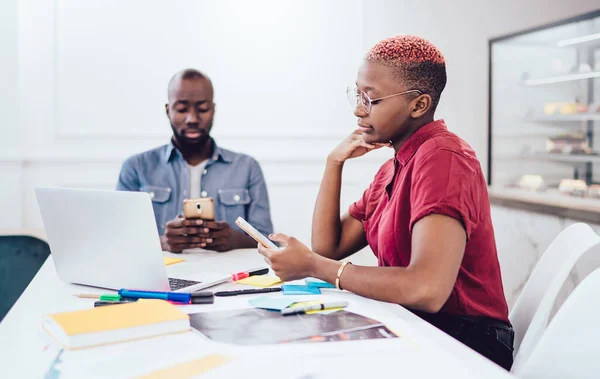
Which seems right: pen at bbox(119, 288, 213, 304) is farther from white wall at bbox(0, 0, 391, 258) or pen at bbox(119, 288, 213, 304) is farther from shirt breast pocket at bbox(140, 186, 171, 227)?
white wall at bbox(0, 0, 391, 258)

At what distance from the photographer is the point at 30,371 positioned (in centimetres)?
88

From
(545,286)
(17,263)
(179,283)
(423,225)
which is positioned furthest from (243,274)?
(17,263)

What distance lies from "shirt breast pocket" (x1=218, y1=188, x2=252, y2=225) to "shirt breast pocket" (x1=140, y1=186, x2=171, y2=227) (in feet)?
0.71

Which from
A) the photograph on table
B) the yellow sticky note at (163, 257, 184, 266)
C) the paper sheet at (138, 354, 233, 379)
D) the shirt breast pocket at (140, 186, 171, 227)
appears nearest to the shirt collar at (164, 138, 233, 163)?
the shirt breast pocket at (140, 186, 171, 227)

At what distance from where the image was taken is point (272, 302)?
1208 mm

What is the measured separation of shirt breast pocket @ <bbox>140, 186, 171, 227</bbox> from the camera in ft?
8.27

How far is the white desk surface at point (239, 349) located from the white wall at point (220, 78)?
1915mm

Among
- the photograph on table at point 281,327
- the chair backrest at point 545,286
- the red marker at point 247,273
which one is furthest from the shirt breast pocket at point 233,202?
the photograph on table at point 281,327

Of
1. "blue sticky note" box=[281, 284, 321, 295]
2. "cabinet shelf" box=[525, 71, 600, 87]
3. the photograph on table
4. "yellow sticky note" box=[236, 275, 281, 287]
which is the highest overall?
"cabinet shelf" box=[525, 71, 600, 87]

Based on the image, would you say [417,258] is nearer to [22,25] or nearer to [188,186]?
[188,186]

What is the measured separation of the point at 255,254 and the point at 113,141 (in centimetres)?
169

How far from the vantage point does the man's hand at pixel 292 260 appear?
1.33m

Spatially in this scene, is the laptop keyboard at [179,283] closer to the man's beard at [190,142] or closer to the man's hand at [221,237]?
the man's hand at [221,237]

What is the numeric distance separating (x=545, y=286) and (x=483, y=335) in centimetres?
22
